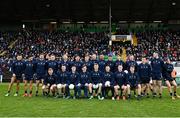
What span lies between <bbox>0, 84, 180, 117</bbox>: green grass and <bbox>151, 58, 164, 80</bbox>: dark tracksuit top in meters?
1.83

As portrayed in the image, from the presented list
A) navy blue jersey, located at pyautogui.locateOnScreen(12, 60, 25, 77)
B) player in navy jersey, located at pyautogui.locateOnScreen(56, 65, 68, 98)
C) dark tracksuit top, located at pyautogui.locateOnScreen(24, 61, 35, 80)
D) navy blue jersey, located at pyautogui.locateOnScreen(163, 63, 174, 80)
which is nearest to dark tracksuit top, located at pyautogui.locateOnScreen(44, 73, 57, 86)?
player in navy jersey, located at pyautogui.locateOnScreen(56, 65, 68, 98)

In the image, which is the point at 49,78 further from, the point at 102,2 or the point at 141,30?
the point at 141,30

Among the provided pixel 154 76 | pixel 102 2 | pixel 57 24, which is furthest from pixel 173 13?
pixel 154 76

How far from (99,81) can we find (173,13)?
3272 cm

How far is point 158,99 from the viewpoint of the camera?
18125 millimetres

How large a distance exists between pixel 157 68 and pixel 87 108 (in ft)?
18.1

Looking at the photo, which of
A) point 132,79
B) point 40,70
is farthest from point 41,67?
point 132,79

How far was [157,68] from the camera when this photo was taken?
61.5 ft

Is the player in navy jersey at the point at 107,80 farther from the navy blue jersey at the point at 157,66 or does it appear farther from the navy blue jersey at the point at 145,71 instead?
the navy blue jersey at the point at 157,66

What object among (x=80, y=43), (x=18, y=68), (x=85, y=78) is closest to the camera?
(x=85, y=78)

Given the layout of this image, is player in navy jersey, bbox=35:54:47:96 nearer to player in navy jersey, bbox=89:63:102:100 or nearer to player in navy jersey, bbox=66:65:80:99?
player in navy jersey, bbox=66:65:80:99

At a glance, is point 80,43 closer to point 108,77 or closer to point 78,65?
point 78,65

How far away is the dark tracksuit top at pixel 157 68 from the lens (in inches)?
736

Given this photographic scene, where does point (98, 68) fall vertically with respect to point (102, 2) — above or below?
below
